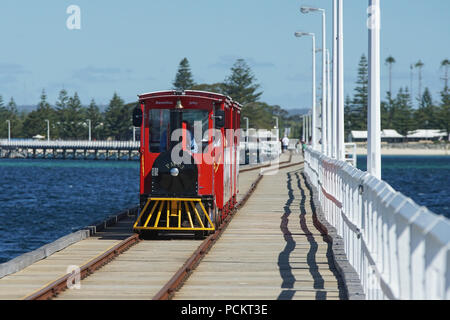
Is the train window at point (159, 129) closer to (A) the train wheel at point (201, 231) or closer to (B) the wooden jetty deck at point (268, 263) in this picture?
(A) the train wheel at point (201, 231)

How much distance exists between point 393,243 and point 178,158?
10.5m

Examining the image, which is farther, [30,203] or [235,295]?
[30,203]

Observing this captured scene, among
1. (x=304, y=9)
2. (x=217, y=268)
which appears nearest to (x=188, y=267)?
(x=217, y=268)

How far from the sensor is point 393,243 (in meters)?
8.09

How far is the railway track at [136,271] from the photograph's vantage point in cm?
1168

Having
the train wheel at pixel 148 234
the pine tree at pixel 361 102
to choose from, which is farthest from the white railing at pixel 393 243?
the pine tree at pixel 361 102

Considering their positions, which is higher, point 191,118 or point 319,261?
point 191,118

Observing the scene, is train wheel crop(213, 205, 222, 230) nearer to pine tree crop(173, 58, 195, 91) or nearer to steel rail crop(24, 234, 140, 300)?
steel rail crop(24, 234, 140, 300)

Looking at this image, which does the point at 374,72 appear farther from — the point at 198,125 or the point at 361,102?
the point at 361,102

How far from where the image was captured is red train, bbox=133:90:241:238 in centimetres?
1828
